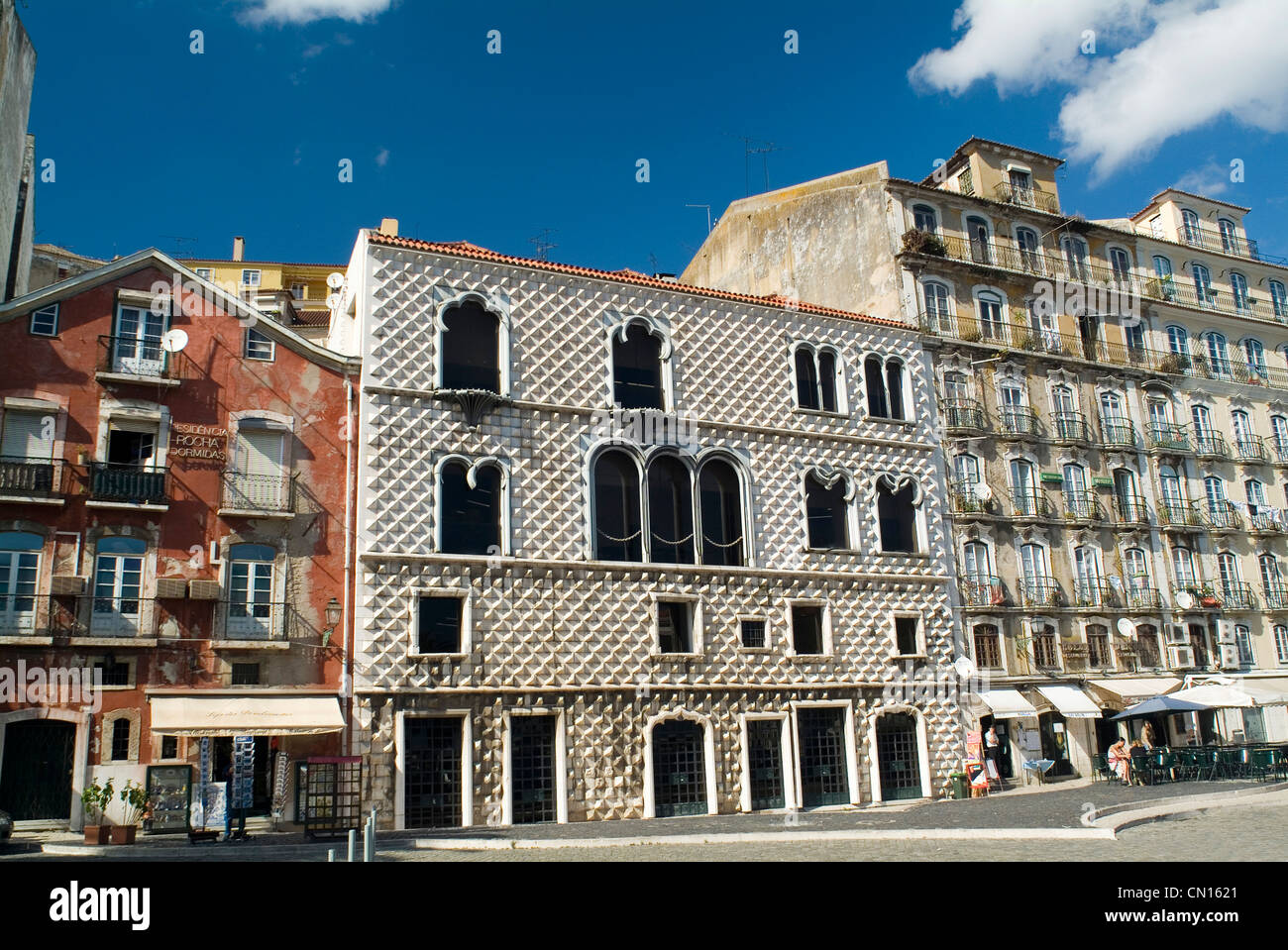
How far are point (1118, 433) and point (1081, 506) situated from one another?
3789 millimetres

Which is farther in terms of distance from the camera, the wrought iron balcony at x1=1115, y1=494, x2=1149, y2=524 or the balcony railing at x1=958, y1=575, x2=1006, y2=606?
the wrought iron balcony at x1=1115, y1=494, x2=1149, y2=524

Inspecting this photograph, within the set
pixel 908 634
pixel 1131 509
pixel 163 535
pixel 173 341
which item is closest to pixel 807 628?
pixel 908 634

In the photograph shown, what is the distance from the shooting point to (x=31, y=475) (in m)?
21.4

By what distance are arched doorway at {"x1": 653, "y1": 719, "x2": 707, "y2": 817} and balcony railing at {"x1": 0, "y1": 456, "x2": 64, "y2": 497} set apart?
14494mm

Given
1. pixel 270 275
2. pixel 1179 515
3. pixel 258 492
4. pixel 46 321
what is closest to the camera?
pixel 46 321

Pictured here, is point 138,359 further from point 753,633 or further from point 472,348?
point 753,633

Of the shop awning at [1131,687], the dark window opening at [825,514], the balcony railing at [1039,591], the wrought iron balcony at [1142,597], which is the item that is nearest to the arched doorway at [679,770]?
the dark window opening at [825,514]

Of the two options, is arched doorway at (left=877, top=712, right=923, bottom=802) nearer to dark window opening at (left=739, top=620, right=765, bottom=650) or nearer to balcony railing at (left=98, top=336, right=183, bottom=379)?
dark window opening at (left=739, top=620, right=765, bottom=650)

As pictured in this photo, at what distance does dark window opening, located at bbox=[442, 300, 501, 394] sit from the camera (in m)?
26.1

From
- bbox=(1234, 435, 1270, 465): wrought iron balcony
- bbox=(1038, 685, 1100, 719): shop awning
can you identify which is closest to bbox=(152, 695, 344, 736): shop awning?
bbox=(1038, 685, 1100, 719): shop awning

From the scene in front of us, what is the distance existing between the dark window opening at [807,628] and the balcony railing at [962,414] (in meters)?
8.56
